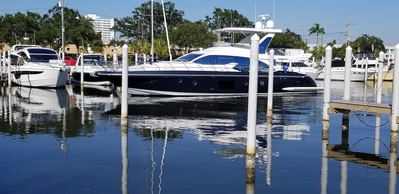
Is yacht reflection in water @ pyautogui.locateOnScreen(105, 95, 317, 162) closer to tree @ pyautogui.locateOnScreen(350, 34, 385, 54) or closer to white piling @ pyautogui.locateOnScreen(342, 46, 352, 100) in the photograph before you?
white piling @ pyautogui.locateOnScreen(342, 46, 352, 100)

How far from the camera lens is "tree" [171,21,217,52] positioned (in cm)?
6175

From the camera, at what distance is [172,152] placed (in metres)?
11.1

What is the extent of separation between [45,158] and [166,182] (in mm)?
2987

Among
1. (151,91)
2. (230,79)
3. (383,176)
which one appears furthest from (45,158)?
(230,79)

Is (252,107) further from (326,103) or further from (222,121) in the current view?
(222,121)

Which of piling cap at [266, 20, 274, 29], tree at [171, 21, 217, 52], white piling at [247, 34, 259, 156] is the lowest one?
white piling at [247, 34, 259, 156]

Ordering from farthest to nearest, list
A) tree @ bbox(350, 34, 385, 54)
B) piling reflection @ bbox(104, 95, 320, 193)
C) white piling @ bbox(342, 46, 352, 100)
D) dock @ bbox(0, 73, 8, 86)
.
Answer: tree @ bbox(350, 34, 385, 54)
dock @ bbox(0, 73, 8, 86)
white piling @ bbox(342, 46, 352, 100)
piling reflection @ bbox(104, 95, 320, 193)

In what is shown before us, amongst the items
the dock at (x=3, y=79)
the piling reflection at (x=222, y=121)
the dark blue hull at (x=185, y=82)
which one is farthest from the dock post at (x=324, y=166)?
the dock at (x=3, y=79)

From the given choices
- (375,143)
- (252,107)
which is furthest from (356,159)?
(252,107)

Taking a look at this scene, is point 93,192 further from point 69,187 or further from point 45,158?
point 45,158

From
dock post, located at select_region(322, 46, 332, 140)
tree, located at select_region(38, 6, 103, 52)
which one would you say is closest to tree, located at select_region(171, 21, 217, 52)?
tree, located at select_region(38, 6, 103, 52)

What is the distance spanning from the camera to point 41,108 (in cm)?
1908

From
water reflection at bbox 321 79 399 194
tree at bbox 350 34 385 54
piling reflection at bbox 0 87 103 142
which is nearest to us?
water reflection at bbox 321 79 399 194

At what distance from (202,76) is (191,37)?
37.8 meters
